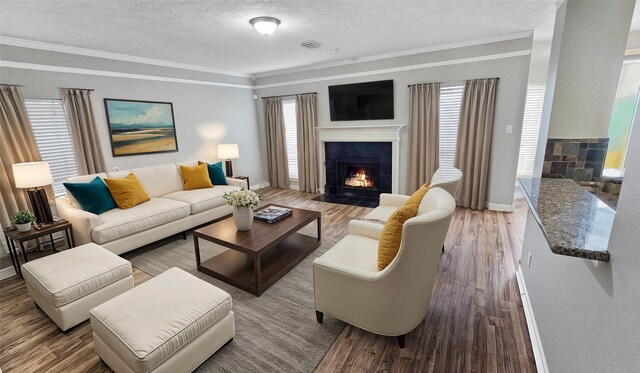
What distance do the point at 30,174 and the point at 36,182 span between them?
93 mm

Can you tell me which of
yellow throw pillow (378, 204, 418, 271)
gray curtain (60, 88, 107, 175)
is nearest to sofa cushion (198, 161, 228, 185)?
gray curtain (60, 88, 107, 175)

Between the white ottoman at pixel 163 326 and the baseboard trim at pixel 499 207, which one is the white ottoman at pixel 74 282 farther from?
the baseboard trim at pixel 499 207

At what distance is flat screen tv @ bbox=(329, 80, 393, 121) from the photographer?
4.95 m

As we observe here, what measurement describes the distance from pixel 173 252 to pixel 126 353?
2.07 metres

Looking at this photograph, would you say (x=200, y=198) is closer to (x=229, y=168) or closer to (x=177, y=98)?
(x=229, y=168)

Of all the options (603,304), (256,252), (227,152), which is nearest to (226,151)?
(227,152)

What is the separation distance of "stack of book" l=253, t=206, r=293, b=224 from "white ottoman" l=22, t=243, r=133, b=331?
132 cm

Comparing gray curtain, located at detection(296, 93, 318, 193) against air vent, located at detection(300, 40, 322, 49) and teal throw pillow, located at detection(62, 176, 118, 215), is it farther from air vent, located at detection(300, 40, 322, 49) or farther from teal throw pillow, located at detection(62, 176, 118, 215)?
teal throw pillow, located at detection(62, 176, 118, 215)

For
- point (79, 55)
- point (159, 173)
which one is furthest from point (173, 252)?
point (79, 55)

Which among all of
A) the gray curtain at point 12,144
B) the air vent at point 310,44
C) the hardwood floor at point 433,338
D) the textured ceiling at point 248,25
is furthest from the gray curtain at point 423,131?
the gray curtain at point 12,144

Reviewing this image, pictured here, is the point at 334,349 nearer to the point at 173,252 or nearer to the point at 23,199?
the point at 173,252

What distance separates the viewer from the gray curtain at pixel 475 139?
4.19 m

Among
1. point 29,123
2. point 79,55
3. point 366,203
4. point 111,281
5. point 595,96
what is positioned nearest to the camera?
point 595,96

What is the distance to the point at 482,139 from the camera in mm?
4328
